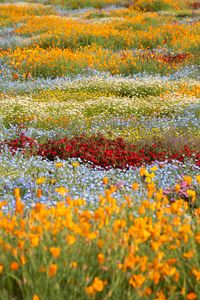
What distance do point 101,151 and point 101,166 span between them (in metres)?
0.28

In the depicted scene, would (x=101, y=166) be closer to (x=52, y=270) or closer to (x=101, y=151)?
(x=101, y=151)

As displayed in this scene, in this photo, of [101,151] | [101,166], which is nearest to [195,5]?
[101,151]

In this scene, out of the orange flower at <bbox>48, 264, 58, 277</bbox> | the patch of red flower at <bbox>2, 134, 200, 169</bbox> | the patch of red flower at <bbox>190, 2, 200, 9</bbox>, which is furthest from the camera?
the patch of red flower at <bbox>190, 2, 200, 9</bbox>

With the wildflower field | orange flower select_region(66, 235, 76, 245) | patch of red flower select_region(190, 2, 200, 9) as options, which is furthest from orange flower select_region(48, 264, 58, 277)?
patch of red flower select_region(190, 2, 200, 9)

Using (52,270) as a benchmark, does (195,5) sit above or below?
below

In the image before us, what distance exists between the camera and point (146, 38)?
55.6 ft

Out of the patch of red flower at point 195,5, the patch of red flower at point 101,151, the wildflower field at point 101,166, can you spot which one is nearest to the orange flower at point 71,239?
the wildflower field at point 101,166

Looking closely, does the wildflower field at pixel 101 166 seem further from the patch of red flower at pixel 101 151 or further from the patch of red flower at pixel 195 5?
the patch of red flower at pixel 195 5

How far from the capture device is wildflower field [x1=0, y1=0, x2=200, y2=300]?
275 centimetres

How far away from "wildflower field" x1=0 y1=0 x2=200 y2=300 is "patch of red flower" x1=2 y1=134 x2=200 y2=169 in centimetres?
2

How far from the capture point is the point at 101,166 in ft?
21.3

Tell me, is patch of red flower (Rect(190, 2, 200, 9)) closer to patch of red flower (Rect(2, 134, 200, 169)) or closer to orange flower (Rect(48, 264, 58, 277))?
patch of red flower (Rect(2, 134, 200, 169))

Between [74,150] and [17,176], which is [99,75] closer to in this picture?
[74,150]

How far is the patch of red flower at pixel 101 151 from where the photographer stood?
6.54 meters
